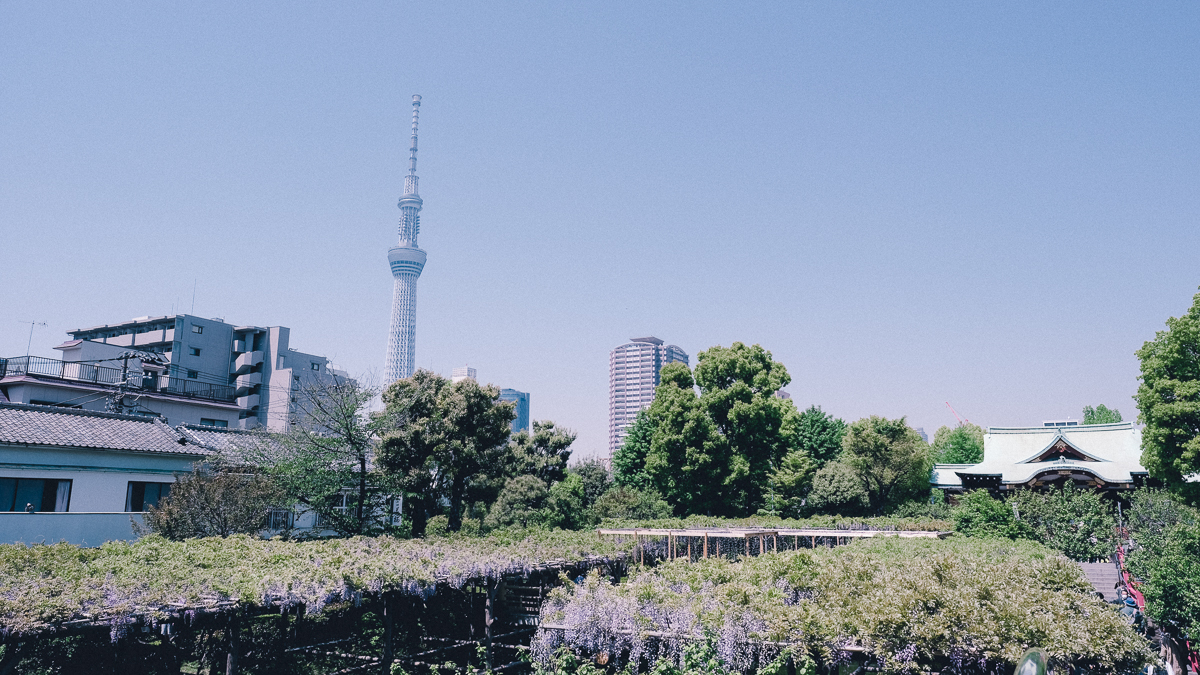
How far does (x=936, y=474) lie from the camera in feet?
131

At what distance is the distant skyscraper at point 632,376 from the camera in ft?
583

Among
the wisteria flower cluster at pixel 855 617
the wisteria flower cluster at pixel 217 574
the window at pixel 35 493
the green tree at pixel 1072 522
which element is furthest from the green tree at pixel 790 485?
the window at pixel 35 493

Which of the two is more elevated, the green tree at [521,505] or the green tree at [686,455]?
the green tree at [686,455]

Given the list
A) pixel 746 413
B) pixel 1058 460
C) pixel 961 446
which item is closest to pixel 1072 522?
pixel 1058 460

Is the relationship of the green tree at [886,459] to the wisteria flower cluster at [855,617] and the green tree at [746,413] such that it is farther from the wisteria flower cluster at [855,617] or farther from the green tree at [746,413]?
the wisteria flower cluster at [855,617]

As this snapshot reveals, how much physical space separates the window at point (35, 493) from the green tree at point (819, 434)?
32237 mm

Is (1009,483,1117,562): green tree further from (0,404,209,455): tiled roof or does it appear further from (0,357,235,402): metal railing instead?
(0,357,235,402): metal railing

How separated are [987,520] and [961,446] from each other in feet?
137

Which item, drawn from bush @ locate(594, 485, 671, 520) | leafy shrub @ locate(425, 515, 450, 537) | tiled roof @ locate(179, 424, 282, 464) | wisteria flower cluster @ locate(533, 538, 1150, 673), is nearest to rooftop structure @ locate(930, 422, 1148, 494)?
bush @ locate(594, 485, 671, 520)

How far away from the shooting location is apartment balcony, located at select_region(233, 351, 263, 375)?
167ft

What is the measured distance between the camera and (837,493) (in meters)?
32.2

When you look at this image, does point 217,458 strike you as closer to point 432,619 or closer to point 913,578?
point 432,619

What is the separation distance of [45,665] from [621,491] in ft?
75.0

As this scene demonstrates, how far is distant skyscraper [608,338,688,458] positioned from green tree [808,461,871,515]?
14215 centimetres
